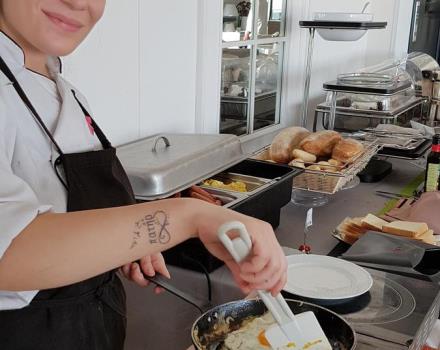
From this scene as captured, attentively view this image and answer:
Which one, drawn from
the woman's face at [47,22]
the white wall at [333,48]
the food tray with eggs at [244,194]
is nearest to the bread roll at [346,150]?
the food tray with eggs at [244,194]

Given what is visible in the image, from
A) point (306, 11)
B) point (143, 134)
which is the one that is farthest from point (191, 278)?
point (306, 11)

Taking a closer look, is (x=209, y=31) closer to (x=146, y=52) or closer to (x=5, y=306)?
(x=146, y=52)

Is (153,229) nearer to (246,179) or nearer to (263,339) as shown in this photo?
(263,339)

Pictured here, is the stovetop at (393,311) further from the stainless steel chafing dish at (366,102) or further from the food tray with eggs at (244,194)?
the stainless steel chafing dish at (366,102)

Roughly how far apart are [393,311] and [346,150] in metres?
0.69

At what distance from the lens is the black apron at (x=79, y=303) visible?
630 mm

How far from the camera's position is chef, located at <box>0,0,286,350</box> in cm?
48

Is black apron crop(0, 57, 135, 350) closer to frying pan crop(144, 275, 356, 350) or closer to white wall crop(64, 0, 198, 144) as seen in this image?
frying pan crop(144, 275, 356, 350)

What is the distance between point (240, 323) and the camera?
2.46 ft

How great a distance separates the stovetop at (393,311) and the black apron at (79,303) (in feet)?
1.08

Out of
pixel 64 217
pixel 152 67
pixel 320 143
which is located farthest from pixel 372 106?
pixel 64 217

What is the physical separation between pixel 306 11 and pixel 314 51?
184 mm

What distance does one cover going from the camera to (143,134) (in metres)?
1.32

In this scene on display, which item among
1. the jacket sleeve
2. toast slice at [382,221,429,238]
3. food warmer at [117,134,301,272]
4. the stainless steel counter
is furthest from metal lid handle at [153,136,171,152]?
the jacket sleeve
